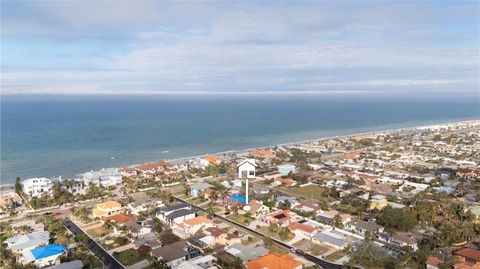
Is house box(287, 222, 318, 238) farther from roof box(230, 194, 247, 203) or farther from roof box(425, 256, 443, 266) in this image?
roof box(425, 256, 443, 266)

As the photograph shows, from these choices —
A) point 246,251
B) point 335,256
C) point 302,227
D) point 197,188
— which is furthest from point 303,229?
point 197,188

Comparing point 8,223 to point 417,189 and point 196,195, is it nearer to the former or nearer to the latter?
point 196,195

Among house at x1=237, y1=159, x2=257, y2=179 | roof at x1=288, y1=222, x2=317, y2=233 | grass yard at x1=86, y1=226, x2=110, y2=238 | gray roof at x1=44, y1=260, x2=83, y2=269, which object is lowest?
grass yard at x1=86, y1=226, x2=110, y2=238

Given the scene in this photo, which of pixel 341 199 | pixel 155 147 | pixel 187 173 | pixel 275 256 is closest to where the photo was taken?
pixel 275 256

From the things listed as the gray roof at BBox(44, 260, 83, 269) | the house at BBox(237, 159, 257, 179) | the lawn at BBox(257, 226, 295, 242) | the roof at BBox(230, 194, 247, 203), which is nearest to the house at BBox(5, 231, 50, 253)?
the gray roof at BBox(44, 260, 83, 269)

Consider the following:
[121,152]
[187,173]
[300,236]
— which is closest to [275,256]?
[300,236]

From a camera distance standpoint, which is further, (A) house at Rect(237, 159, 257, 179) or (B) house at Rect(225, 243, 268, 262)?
(A) house at Rect(237, 159, 257, 179)

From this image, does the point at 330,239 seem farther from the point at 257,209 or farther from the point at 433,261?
the point at 257,209

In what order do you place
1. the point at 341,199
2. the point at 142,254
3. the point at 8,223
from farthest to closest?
the point at 341,199 → the point at 8,223 → the point at 142,254
